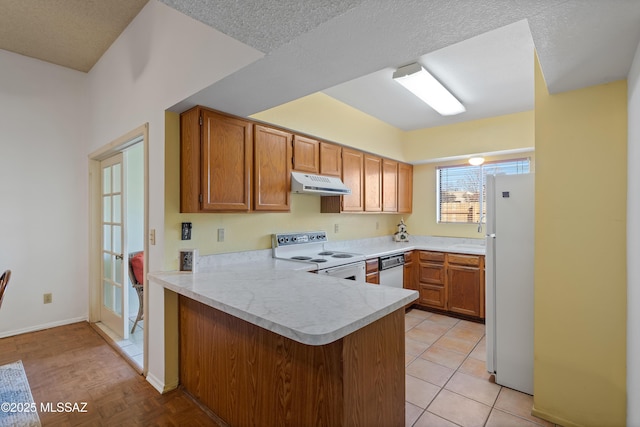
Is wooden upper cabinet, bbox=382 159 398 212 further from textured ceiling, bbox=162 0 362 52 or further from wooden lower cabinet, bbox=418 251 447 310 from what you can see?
textured ceiling, bbox=162 0 362 52

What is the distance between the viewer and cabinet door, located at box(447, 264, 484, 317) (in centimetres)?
374

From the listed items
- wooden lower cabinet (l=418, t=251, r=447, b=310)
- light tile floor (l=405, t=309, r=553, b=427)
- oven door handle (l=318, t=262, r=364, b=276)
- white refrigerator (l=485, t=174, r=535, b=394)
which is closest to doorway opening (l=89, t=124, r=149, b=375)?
oven door handle (l=318, t=262, r=364, b=276)

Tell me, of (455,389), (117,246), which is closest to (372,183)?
(455,389)

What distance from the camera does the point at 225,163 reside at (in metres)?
2.37

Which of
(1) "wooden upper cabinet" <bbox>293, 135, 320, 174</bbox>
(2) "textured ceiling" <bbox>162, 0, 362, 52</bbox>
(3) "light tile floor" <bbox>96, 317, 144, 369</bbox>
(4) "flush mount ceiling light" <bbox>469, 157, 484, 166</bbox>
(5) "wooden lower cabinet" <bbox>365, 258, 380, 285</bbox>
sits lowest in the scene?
(3) "light tile floor" <bbox>96, 317, 144, 369</bbox>

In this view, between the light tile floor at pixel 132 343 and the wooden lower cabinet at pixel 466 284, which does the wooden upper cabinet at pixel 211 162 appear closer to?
the light tile floor at pixel 132 343

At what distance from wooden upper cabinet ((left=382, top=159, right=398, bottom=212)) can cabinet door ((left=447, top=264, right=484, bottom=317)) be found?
1140 millimetres

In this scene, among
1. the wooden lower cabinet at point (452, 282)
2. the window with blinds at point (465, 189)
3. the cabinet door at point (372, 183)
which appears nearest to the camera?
the wooden lower cabinet at point (452, 282)

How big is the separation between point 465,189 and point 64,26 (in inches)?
195

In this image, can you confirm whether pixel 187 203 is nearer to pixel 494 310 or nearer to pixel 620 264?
pixel 494 310

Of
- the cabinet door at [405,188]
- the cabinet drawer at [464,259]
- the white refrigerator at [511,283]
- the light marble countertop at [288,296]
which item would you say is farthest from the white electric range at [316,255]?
the cabinet door at [405,188]

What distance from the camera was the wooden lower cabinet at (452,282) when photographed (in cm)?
374

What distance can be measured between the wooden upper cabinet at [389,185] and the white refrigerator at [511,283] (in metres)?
1.92

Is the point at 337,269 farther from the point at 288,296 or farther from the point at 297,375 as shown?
the point at 297,375
